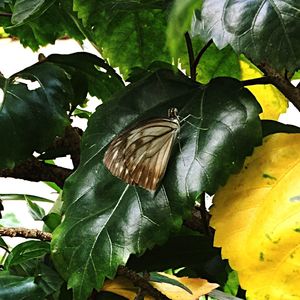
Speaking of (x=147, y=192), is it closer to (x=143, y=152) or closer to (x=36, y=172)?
(x=143, y=152)

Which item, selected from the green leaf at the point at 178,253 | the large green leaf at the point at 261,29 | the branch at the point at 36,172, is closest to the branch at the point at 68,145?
the branch at the point at 36,172

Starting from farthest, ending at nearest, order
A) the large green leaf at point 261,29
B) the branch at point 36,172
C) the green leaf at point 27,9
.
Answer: the branch at point 36,172 → the green leaf at point 27,9 → the large green leaf at point 261,29

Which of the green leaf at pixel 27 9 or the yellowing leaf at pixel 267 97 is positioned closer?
the green leaf at pixel 27 9

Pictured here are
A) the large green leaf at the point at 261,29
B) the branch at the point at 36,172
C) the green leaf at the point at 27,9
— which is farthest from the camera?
the branch at the point at 36,172

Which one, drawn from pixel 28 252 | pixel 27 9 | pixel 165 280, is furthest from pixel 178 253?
pixel 27 9

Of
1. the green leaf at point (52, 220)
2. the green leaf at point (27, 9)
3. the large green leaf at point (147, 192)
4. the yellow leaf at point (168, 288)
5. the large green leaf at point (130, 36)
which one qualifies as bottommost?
the yellow leaf at point (168, 288)

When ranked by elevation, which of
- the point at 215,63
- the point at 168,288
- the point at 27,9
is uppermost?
the point at 27,9

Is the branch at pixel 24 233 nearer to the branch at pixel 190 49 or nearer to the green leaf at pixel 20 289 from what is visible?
the green leaf at pixel 20 289
